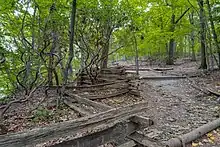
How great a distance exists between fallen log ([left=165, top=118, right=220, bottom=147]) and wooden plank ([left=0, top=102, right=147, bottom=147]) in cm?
87

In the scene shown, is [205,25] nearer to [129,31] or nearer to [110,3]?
[129,31]

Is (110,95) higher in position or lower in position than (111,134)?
lower

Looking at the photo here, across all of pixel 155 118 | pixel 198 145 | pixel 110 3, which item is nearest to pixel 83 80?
pixel 110 3

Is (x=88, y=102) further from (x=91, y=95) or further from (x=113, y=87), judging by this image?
(x=113, y=87)

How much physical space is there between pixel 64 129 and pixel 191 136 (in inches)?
106

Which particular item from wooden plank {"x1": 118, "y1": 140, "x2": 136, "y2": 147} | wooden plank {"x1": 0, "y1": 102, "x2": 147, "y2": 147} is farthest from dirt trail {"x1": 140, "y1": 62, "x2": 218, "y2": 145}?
wooden plank {"x1": 0, "y1": 102, "x2": 147, "y2": 147}

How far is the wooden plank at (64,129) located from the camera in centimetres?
223

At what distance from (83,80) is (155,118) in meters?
5.88

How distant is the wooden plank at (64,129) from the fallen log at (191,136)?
87 cm

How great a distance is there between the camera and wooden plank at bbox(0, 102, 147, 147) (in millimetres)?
2233

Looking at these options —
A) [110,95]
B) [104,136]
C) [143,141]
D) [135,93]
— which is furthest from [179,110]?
[104,136]

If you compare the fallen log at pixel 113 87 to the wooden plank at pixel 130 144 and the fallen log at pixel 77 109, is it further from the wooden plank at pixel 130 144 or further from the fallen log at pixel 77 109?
the wooden plank at pixel 130 144

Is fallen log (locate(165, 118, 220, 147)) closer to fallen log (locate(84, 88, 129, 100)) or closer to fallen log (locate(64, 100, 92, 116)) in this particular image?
fallen log (locate(64, 100, 92, 116))

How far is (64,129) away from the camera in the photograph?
262cm
